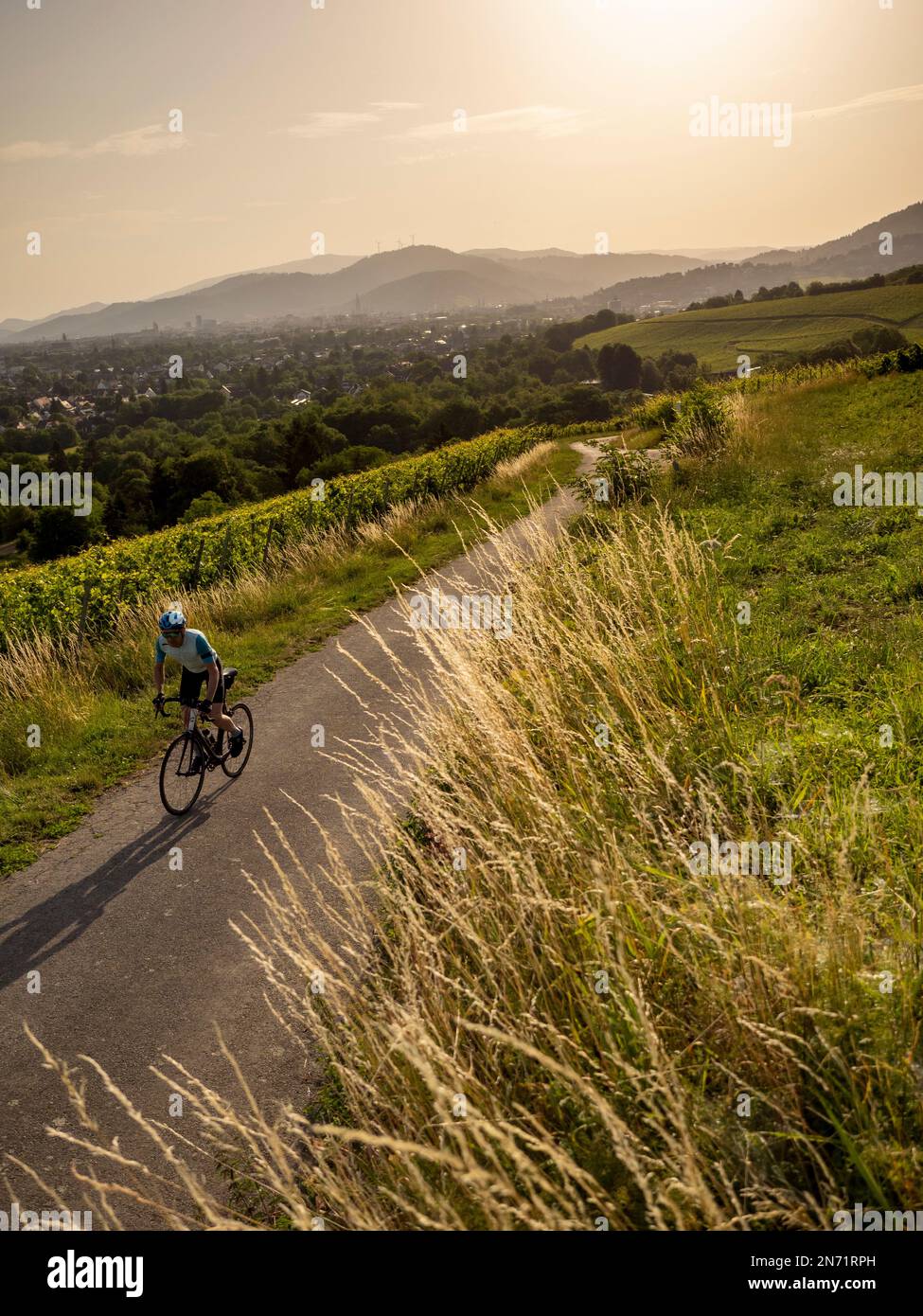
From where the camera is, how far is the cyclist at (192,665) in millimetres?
8445

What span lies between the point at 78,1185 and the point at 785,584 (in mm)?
9127

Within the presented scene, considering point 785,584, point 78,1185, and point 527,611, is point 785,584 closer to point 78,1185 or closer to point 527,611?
point 527,611

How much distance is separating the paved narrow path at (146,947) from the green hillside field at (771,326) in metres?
92.9

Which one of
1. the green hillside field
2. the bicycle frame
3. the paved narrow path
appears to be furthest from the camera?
the green hillside field

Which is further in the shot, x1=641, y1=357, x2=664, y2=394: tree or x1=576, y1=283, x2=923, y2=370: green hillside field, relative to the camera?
x1=641, y1=357, x2=664, y2=394: tree

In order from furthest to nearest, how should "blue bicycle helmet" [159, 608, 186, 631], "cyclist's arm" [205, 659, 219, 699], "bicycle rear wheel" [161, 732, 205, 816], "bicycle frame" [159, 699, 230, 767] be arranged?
"cyclist's arm" [205, 659, 219, 699] < "bicycle frame" [159, 699, 230, 767] < "bicycle rear wheel" [161, 732, 205, 816] < "blue bicycle helmet" [159, 608, 186, 631]

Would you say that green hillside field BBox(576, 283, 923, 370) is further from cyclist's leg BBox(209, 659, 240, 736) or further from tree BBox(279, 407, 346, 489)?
cyclist's leg BBox(209, 659, 240, 736)

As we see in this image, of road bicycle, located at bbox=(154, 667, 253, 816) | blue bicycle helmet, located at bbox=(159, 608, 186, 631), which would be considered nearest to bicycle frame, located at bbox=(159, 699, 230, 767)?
road bicycle, located at bbox=(154, 667, 253, 816)

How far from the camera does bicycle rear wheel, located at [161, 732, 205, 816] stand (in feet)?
27.6

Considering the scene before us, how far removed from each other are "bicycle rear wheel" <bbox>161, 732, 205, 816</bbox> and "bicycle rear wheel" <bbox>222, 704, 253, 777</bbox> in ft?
1.61

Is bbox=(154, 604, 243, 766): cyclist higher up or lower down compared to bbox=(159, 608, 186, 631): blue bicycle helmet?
lower down

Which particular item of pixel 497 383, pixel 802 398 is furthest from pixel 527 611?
pixel 497 383

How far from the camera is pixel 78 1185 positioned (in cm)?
438

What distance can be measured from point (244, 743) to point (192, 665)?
122cm
